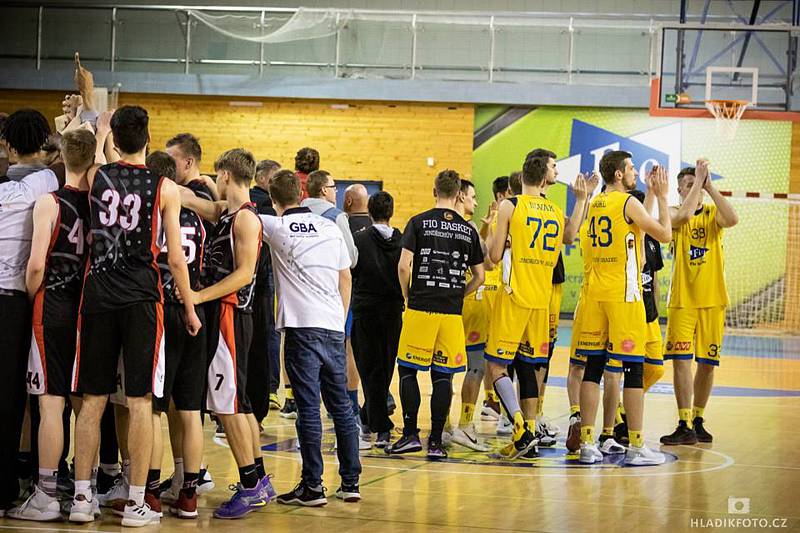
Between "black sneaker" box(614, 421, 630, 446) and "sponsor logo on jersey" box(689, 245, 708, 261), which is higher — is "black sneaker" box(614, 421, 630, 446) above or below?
below

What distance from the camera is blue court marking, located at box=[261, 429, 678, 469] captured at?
8273 mm

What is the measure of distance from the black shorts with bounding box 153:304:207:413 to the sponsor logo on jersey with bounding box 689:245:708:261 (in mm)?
5203

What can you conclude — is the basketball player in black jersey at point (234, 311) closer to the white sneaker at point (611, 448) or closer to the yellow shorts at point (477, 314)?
the white sneaker at point (611, 448)

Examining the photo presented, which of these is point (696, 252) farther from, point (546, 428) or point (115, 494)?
point (115, 494)

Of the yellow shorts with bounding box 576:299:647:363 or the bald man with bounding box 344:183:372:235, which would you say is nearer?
the yellow shorts with bounding box 576:299:647:363

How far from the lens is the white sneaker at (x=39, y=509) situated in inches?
236

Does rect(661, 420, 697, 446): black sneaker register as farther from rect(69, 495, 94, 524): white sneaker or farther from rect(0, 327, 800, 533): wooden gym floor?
rect(69, 495, 94, 524): white sneaker

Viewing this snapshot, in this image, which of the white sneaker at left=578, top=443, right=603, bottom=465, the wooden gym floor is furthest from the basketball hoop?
the white sneaker at left=578, top=443, right=603, bottom=465

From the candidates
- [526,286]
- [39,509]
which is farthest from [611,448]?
[39,509]

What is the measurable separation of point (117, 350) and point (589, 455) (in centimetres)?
404

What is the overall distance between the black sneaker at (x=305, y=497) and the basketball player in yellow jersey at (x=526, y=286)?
2.29 metres

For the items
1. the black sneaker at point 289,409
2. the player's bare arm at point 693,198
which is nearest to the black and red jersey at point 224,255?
the black sneaker at point 289,409

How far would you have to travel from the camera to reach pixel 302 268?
265 inches

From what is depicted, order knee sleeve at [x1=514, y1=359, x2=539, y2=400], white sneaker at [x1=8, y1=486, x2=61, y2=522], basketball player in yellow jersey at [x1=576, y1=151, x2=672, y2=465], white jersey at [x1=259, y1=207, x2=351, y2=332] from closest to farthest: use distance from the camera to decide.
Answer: white sneaker at [x1=8, y1=486, x2=61, y2=522] → white jersey at [x1=259, y1=207, x2=351, y2=332] → basketball player in yellow jersey at [x1=576, y1=151, x2=672, y2=465] → knee sleeve at [x1=514, y1=359, x2=539, y2=400]
